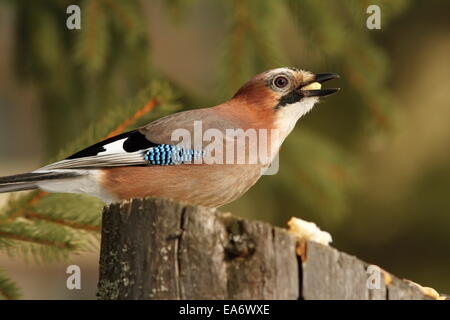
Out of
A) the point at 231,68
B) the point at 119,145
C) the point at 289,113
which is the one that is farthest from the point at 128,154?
the point at 231,68

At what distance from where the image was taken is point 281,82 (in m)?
4.37

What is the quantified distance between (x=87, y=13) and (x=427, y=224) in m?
5.66

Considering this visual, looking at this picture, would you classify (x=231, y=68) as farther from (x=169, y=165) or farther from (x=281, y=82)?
(x=169, y=165)

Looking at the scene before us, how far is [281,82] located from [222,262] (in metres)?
1.85

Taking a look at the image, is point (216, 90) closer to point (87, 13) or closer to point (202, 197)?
point (87, 13)

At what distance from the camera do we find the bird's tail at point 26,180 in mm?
3609

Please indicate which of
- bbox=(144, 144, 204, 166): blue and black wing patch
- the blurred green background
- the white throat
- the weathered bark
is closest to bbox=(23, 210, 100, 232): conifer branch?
the blurred green background

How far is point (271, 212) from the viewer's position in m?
8.22

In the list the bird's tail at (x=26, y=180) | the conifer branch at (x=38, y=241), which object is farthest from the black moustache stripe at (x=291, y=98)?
the conifer branch at (x=38, y=241)

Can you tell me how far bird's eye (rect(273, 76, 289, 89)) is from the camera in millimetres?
4363

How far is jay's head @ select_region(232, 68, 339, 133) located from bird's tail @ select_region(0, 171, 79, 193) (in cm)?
109

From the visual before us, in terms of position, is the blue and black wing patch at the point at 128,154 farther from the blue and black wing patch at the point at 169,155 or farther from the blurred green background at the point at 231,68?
the blurred green background at the point at 231,68

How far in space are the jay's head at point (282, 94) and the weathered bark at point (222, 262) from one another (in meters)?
1.66
